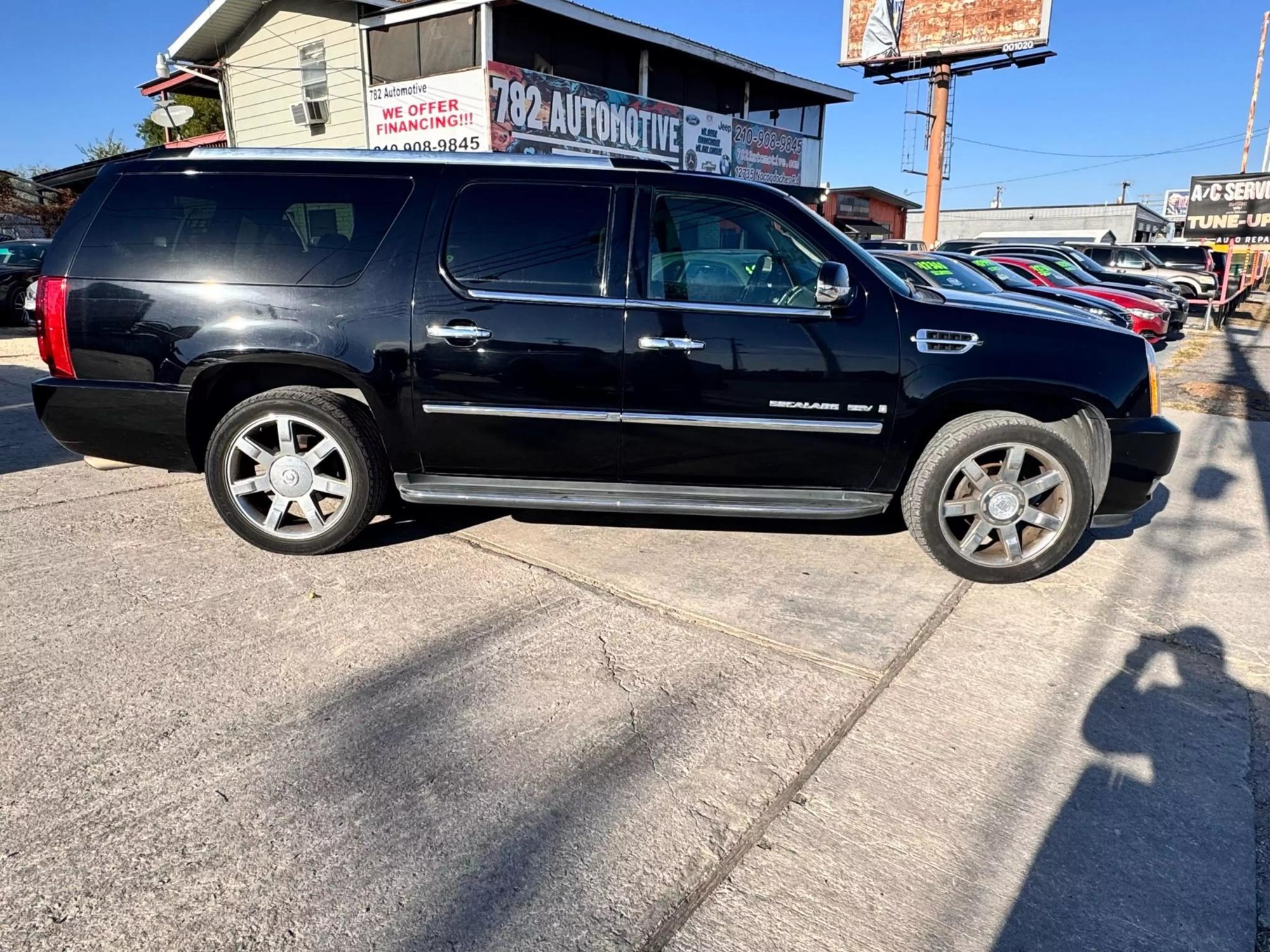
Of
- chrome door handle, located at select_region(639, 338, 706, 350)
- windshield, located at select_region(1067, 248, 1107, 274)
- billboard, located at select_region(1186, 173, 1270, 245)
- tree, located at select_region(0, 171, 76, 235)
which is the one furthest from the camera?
tree, located at select_region(0, 171, 76, 235)

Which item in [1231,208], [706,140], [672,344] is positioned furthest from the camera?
[1231,208]

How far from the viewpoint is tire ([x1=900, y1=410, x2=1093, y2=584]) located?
3854 mm

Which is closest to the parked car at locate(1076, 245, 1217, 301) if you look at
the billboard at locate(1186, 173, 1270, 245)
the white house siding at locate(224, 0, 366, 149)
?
the billboard at locate(1186, 173, 1270, 245)

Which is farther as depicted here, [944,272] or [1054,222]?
[1054,222]

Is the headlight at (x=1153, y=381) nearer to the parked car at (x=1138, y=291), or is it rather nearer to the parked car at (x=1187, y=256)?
the parked car at (x=1138, y=291)

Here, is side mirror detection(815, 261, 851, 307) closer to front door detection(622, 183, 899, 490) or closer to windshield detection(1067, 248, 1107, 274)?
front door detection(622, 183, 899, 490)

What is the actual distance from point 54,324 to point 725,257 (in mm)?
3155

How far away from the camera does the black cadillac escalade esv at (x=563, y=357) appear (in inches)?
150

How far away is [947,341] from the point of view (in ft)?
12.5

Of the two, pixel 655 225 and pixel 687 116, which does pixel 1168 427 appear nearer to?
pixel 655 225

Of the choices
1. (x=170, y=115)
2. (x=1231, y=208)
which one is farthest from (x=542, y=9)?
(x=1231, y=208)

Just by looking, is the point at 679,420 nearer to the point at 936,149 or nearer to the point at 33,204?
the point at 936,149

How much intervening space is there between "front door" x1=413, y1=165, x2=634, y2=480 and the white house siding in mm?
13157

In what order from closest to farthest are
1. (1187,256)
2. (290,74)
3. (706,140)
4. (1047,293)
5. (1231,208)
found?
(1047,293), (290,74), (706,140), (1187,256), (1231,208)
